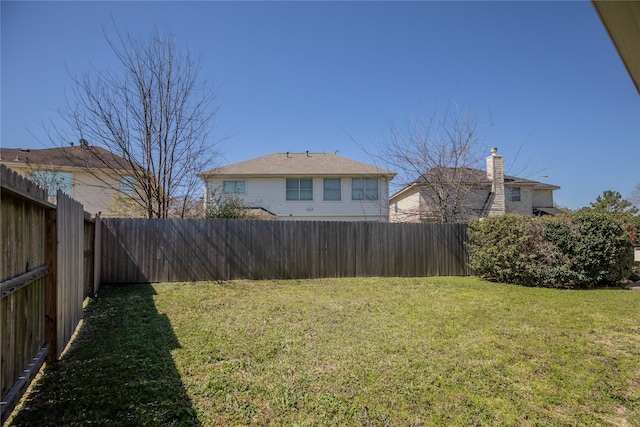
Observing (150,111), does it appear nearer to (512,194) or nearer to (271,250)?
(271,250)

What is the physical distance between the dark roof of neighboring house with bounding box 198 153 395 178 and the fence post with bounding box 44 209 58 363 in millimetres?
12007

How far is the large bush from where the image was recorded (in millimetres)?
8078

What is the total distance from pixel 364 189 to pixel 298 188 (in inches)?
137

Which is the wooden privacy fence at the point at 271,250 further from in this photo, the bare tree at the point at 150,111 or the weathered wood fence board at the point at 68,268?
the weathered wood fence board at the point at 68,268

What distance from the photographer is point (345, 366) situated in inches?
129

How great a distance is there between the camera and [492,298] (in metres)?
6.80

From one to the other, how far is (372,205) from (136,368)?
14.1m

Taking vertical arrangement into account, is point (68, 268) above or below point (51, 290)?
above

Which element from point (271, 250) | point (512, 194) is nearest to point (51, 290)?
point (271, 250)

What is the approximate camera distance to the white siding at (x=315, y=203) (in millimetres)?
16203

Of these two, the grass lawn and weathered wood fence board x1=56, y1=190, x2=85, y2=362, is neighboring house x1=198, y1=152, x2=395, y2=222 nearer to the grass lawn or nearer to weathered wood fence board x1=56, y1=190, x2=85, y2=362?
the grass lawn

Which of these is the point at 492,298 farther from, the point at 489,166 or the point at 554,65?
the point at 489,166

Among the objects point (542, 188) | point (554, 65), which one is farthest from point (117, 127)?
point (542, 188)

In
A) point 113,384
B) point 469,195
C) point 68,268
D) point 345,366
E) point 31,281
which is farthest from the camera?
point 469,195
